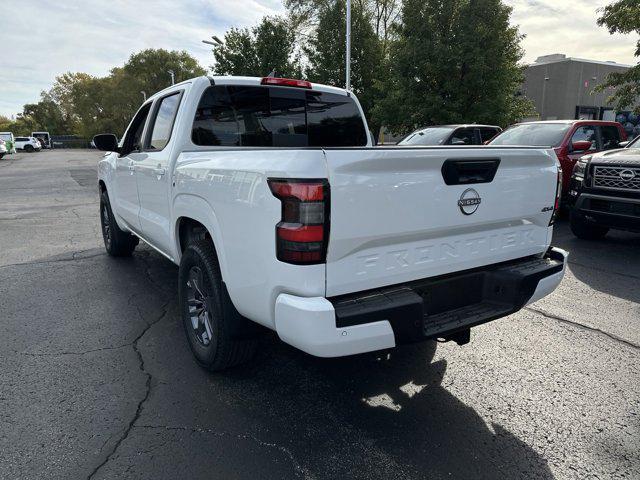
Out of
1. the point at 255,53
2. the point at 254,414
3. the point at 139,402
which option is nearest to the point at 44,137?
the point at 255,53

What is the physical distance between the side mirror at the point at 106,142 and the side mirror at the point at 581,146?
7.50 m

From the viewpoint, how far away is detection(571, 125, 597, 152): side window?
8859 millimetres

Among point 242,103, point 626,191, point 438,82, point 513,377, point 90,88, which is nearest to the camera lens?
point 513,377

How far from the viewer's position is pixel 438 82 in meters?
19.4

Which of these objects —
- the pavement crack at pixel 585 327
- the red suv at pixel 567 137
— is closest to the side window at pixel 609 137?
the red suv at pixel 567 137

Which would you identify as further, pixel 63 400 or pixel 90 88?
pixel 90 88

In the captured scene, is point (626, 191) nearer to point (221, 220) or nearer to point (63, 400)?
point (221, 220)

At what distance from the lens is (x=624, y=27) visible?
12.9m

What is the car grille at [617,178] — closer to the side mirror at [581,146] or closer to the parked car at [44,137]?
the side mirror at [581,146]

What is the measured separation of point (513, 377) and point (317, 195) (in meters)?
2.01

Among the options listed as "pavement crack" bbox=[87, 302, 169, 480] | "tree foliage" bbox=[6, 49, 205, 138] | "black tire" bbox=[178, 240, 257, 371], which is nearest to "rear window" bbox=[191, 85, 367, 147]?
"black tire" bbox=[178, 240, 257, 371]

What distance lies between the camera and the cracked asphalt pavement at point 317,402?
7.68ft

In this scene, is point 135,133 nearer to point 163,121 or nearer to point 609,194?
point 163,121

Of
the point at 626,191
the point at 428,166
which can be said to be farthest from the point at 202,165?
the point at 626,191
